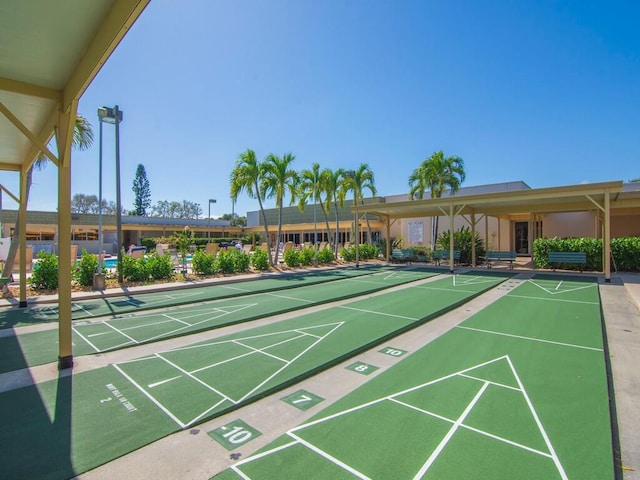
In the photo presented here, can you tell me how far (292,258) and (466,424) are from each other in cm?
1525

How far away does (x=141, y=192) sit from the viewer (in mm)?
69125

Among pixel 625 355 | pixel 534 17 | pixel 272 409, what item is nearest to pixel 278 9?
pixel 534 17

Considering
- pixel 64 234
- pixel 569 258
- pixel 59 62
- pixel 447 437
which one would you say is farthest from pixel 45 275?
pixel 569 258

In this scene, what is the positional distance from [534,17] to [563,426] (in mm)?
12301

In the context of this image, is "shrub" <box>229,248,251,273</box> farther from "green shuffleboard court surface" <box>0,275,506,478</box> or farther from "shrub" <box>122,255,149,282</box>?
"green shuffleboard court surface" <box>0,275,506,478</box>

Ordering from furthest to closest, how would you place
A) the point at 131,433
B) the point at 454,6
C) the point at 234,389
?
the point at 454,6, the point at 234,389, the point at 131,433

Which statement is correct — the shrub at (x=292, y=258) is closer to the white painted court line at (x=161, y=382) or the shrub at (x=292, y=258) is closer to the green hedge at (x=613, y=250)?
the green hedge at (x=613, y=250)

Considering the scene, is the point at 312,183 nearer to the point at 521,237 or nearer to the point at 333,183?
the point at 333,183

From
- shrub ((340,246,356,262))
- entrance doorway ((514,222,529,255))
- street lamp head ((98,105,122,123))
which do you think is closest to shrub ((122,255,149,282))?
street lamp head ((98,105,122,123))

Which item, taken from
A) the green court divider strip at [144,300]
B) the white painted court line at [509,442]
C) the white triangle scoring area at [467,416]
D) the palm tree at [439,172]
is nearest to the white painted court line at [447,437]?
the white triangle scoring area at [467,416]

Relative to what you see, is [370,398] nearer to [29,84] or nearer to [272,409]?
[272,409]

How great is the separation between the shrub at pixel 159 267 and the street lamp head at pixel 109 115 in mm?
5225

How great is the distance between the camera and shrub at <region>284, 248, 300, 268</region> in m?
18.0

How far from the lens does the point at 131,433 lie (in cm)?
312
